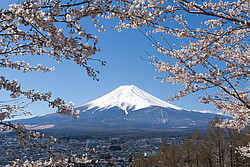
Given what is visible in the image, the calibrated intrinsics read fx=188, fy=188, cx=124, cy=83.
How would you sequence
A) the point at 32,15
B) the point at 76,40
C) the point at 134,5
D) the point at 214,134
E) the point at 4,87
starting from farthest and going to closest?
the point at 214,134, the point at 134,5, the point at 4,87, the point at 76,40, the point at 32,15

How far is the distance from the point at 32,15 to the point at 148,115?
194040mm

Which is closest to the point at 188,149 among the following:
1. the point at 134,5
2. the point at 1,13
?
the point at 134,5

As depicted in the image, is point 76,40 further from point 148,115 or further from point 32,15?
point 148,115

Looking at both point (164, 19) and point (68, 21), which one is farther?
point (164, 19)

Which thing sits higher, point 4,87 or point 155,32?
point 155,32

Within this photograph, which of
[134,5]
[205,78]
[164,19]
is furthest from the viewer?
[205,78]

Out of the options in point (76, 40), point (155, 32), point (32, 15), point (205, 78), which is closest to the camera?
point (32, 15)

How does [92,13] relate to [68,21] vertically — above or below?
above

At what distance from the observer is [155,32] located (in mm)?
4047

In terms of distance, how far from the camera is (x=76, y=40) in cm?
150

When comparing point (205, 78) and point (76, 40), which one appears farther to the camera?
point (205, 78)

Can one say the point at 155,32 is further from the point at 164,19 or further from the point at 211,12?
the point at 211,12

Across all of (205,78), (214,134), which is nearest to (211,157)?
(214,134)

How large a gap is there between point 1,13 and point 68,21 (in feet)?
2.14
